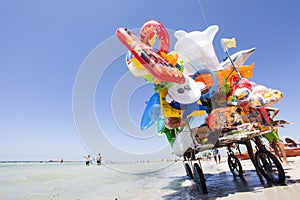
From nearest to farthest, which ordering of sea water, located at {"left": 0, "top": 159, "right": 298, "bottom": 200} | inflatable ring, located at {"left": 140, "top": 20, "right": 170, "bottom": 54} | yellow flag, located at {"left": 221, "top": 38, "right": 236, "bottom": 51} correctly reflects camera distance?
Answer: 1. inflatable ring, located at {"left": 140, "top": 20, "right": 170, "bottom": 54}
2. sea water, located at {"left": 0, "top": 159, "right": 298, "bottom": 200}
3. yellow flag, located at {"left": 221, "top": 38, "right": 236, "bottom": 51}

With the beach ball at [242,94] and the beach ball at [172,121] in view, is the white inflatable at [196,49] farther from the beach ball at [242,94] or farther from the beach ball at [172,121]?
the beach ball at [172,121]

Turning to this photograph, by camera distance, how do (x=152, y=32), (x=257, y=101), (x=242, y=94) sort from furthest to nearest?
(x=242, y=94) → (x=257, y=101) → (x=152, y=32)

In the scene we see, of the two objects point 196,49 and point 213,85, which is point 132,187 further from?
point 196,49

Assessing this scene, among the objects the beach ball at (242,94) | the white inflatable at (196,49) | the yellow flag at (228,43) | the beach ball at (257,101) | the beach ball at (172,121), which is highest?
the yellow flag at (228,43)

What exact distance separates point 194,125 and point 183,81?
1590mm

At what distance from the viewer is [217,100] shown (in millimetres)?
4625

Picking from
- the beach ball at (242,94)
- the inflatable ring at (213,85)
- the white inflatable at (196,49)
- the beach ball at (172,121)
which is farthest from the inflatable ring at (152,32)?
the beach ball at (242,94)

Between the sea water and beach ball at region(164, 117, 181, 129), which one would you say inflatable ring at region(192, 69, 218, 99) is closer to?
beach ball at region(164, 117, 181, 129)

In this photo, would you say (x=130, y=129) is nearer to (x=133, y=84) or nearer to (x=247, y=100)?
(x=133, y=84)

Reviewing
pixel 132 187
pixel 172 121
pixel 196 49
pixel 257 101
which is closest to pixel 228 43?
pixel 196 49

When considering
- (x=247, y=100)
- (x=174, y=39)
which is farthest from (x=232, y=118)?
→ (x=174, y=39)

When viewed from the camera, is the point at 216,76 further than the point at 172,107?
Yes

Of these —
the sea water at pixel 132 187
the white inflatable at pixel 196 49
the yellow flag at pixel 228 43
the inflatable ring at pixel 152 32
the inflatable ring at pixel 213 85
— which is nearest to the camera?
the inflatable ring at pixel 152 32

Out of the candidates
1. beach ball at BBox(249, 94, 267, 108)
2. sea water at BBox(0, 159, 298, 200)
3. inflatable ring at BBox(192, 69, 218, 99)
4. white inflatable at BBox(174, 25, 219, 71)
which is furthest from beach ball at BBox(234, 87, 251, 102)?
sea water at BBox(0, 159, 298, 200)
